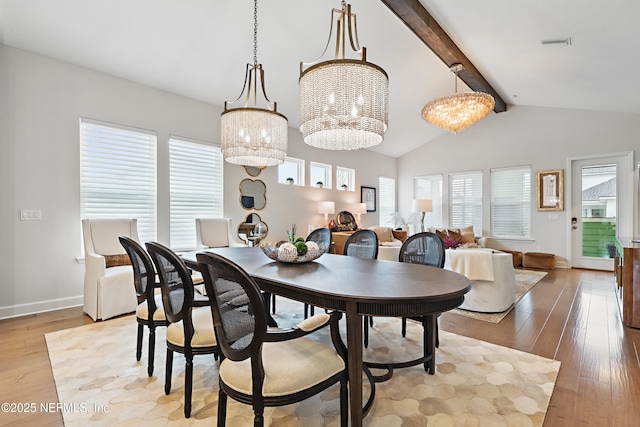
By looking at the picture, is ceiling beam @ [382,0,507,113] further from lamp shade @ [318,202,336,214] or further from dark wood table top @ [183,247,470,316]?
lamp shade @ [318,202,336,214]

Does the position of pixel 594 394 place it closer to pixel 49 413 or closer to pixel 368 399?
pixel 368 399

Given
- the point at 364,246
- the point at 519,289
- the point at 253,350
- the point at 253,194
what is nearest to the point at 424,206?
the point at 519,289

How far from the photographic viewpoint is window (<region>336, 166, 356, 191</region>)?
6.94 metres

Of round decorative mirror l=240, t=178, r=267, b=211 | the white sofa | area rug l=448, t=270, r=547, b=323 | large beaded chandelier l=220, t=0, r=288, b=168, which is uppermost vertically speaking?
large beaded chandelier l=220, t=0, r=288, b=168

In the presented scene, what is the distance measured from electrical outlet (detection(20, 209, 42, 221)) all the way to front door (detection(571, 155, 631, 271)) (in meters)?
8.51

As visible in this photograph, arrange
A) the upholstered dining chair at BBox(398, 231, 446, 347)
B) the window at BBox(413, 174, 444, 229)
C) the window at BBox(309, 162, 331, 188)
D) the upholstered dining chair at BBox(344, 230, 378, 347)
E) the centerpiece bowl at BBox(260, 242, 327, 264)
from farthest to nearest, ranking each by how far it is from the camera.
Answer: the window at BBox(413, 174, 444, 229) < the window at BBox(309, 162, 331, 188) < the upholstered dining chair at BBox(344, 230, 378, 347) < the upholstered dining chair at BBox(398, 231, 446, 347) < the centerpiece bowl at BBox(260, 242, 327, 264)

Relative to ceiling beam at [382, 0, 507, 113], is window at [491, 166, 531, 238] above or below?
below

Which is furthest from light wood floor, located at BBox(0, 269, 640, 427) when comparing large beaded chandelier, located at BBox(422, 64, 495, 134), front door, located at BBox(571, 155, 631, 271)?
large beaded chandelier, located at BBox(422, 64, 495, 134)

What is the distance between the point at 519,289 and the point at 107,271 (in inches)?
212

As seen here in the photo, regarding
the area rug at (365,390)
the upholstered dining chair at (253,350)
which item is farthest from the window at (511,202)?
the upholstered dining chair at (253,350)

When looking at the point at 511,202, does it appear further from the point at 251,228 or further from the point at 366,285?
the point at 366,285

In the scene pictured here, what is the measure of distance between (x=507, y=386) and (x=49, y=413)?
2.76 m

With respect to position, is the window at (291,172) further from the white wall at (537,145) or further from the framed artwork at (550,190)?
the framed artwork at (550,190)

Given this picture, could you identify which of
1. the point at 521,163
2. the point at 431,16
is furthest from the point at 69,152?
the point at 521,163
